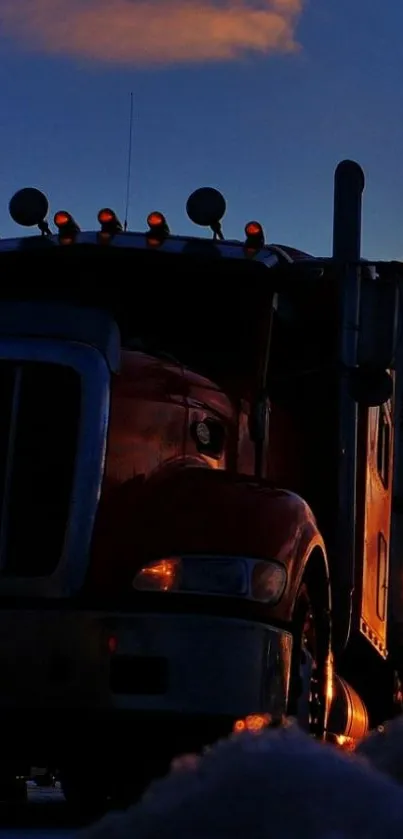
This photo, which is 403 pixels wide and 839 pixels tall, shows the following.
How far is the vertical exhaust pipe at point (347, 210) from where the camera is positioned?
322 inches

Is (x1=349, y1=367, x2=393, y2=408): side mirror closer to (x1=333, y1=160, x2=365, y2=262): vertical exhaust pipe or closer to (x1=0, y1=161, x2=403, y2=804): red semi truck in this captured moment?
(x1=0, y1=161, x2=403, y2=804): red semi truck

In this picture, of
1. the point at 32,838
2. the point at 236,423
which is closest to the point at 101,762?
the point at 32,838

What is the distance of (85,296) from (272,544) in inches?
66.8

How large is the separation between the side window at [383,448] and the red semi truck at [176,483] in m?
0.62

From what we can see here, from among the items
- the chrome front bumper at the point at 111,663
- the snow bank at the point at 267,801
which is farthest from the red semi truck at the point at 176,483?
the snow bank at the point at 267,801

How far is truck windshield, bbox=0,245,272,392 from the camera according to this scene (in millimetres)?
7160

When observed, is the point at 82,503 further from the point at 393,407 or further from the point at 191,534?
the point at 393,407

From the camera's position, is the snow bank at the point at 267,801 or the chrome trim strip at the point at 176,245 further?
the chrome trim strip at the point at 176,245

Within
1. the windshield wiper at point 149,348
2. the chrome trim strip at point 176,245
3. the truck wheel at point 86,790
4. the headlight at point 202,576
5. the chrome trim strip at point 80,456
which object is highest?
the chrome trim strip at point 176,245

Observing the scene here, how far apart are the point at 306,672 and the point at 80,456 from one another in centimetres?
134

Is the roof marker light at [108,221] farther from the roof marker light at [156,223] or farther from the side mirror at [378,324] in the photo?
the side mirror at [378,324]

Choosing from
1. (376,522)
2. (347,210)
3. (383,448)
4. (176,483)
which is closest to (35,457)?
(176,483)

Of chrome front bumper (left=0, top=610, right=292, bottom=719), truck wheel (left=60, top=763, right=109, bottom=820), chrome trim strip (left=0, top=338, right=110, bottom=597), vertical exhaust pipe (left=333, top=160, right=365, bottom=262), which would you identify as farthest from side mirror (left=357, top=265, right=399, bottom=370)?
truck wheel (left=60, top=763, right=109, bottom=820)

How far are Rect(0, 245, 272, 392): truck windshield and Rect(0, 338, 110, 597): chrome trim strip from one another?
1084 mm
